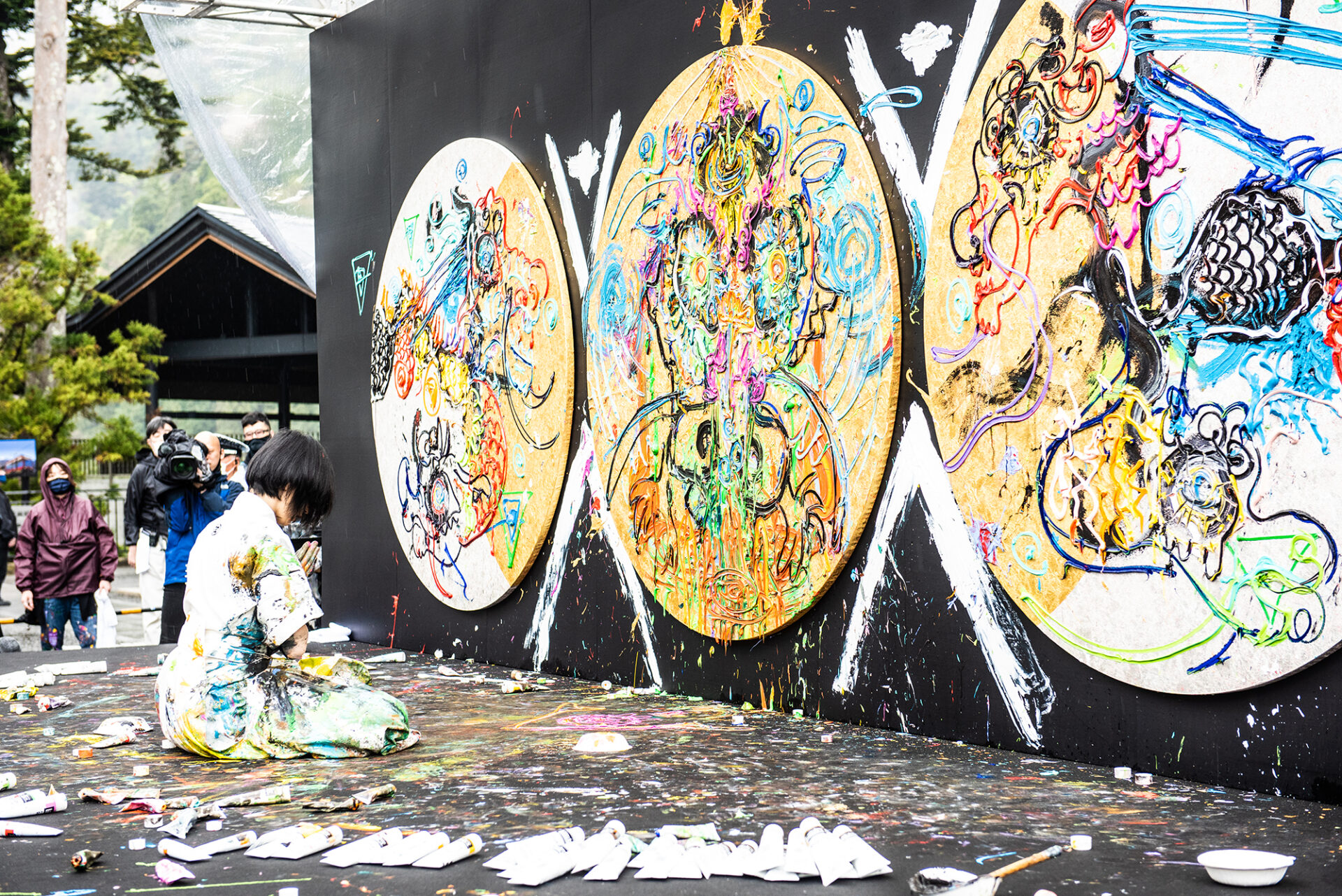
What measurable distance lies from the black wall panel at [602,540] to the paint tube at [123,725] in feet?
6.72

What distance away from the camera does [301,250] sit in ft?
29.7

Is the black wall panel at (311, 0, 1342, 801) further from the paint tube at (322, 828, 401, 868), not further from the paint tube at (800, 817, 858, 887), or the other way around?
the paint tube at (322, 828, 401, 868)

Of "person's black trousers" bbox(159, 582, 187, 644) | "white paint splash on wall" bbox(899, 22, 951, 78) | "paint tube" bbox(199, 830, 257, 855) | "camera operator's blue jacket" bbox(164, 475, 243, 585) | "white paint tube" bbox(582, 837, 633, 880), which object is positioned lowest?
"white paint tube" bbox(582, 837, 633, 880)

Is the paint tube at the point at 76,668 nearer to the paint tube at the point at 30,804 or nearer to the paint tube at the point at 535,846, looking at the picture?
the paint tube at the point at 30,804

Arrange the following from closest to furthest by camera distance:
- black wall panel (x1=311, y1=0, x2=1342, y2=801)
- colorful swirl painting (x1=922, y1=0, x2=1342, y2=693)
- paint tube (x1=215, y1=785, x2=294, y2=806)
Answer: colorful swirl painting (x1=922, y1=0, x2=1342, y2=693), paint tube (x1=215, y1=785, x2=294, y2=806), black wall panel (x1=311, y1=0, x2=1342, y2=801)

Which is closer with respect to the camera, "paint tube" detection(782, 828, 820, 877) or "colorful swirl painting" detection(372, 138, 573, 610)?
"paint tube" detection(782, 828, 820, 877)

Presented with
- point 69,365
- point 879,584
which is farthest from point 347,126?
point 69,365

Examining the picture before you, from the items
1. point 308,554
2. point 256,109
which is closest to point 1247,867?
point 308,554

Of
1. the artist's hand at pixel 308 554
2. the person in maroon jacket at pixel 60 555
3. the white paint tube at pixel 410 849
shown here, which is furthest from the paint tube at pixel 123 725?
the artist's hand at pixel 308 554

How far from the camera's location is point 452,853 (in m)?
3.34

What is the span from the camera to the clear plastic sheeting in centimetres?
870

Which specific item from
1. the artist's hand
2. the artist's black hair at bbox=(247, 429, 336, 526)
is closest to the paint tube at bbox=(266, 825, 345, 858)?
the artist's black hair at bbox=(247, 429, 336, 526)

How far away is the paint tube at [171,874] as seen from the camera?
317cm

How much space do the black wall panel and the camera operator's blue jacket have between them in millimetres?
1070
